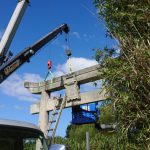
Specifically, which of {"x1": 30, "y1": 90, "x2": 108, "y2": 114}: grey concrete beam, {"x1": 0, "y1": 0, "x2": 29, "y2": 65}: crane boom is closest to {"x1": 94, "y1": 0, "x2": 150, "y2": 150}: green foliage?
{"x1": 30, "y1": 90, "x2": 108, "y2": 114}: grey concrete beam

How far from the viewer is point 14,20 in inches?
695

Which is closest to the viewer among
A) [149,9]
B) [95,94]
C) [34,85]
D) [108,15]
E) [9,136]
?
[9,136]

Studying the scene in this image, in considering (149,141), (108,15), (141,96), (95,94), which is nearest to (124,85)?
(141,96)

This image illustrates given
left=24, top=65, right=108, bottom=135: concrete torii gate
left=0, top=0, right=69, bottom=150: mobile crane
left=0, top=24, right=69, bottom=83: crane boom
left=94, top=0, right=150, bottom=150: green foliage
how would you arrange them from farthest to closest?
left=0, top=24, right=69, bottom=83: crane boom
left=24, top=65, right=108, bottom=135: concrete torii gate
left=94, top=0, right=150, bottom=150: green foliage
left=0, top=0, right=69, bottom=150: mobile crane

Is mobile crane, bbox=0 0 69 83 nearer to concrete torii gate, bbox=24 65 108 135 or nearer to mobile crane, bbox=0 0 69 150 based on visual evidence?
mobile crane, bbox=0 0 69 150

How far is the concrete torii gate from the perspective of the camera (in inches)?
485

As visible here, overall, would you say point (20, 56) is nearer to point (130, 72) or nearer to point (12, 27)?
point (12, 27)

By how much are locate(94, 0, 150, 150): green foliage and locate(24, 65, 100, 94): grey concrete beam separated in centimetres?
358

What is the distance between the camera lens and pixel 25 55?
17.3m

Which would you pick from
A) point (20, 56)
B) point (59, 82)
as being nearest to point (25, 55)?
point (20, 56)

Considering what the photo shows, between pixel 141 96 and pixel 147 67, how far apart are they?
0.46 meters

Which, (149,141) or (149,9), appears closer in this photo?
(149,141)

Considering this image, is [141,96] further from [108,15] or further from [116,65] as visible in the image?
[108,15]

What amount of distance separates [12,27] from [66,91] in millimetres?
5068
